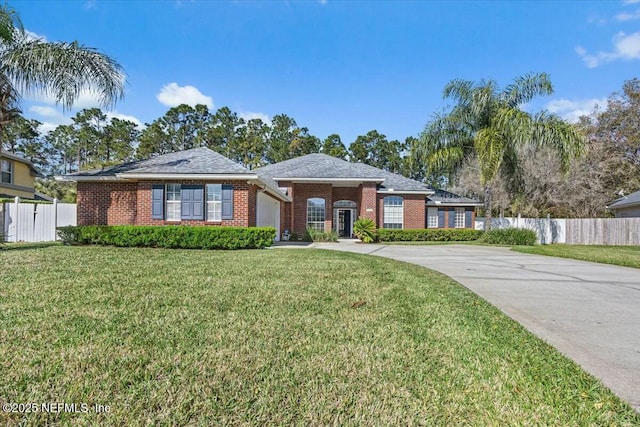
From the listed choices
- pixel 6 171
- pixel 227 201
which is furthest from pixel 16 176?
pixel 227 201

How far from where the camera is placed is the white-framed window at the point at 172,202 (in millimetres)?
13625

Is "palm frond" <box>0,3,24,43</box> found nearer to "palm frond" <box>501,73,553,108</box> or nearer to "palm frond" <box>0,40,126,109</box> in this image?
"palm frond" <box>0,40,126,109</box>

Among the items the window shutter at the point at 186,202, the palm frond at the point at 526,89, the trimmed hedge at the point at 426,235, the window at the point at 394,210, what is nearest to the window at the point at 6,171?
the window shutter at the point at 186,202

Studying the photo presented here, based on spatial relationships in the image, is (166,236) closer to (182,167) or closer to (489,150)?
(182,167)

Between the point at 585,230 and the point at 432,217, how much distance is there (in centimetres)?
911

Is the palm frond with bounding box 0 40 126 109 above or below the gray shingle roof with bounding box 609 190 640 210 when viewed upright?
above

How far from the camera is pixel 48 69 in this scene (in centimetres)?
1066

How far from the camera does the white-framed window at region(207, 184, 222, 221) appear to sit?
1341 cm

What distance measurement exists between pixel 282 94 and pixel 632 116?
2917 cm

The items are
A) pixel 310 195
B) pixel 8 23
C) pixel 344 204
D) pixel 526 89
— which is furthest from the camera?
pixel 344 204

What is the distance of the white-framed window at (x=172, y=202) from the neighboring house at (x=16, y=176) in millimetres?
17517

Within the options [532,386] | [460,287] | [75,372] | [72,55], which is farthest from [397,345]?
[72,55]

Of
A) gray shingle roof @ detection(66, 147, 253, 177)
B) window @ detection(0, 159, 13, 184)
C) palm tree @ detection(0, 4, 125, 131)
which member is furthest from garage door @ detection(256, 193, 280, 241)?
window @ detection(0, 159, 13, 184)

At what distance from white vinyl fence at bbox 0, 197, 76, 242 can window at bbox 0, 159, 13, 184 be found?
1268 centimetres
